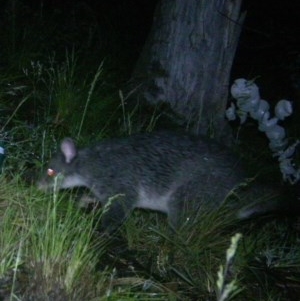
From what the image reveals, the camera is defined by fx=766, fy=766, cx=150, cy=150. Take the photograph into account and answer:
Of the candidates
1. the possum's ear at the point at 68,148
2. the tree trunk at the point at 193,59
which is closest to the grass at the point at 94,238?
the possum's ear at the point at 68,148

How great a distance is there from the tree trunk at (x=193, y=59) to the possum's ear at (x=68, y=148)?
2.33 m

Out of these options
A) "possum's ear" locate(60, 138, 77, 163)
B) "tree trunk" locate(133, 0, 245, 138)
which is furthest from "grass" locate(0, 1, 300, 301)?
"tree trunk" locate(133, 0, 245, 138)

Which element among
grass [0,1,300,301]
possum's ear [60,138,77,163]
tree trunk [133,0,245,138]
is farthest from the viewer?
tree trunk [133,0,245,138]

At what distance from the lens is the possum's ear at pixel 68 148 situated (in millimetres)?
7230

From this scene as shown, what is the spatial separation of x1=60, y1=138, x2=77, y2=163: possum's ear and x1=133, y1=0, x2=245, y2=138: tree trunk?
7.66 ft

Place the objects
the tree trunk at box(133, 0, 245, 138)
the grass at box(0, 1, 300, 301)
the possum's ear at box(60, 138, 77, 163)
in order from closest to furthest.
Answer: the grass at box(0, 1, 300, 301)
the possum's ear at box(60, 138, 77, 163)
the tree trunk at box(133, 0, 245, 138)

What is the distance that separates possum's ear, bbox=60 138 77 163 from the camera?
723cm

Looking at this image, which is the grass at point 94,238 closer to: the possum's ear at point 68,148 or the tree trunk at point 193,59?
the possum's ear at point 68,148

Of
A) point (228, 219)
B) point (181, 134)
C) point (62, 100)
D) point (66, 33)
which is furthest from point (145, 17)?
point (228, 219)

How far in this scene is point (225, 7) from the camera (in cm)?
928

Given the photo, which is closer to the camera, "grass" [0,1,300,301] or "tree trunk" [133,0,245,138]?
"grass" [0,1,300,301]

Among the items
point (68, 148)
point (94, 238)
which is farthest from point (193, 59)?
point (94, 238)

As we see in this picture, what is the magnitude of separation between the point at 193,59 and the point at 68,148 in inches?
111

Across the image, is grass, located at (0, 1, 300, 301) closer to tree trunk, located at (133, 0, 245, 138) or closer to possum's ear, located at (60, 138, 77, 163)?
possum's ear, located at (60, 138, 77, 163)
